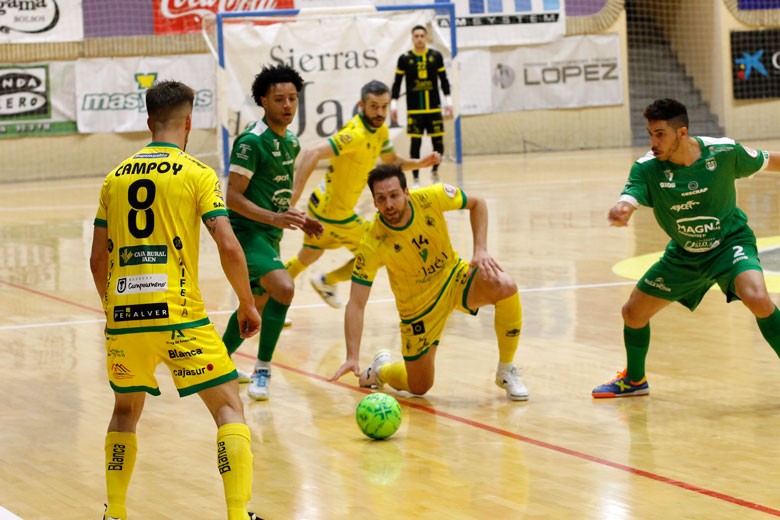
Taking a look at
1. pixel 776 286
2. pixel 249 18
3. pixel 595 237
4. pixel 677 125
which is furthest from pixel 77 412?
pixel 249 18

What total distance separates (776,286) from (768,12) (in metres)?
18.9

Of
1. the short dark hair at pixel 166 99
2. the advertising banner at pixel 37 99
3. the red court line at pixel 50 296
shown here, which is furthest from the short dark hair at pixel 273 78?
the advertising banner at pixel 37 99

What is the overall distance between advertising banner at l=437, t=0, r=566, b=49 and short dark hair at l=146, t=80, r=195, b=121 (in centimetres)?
2146

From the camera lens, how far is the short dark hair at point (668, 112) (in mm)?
6320

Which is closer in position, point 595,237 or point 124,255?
point 124,255

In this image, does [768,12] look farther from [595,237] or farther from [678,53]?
[595,237]

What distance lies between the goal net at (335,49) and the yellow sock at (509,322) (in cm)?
1545

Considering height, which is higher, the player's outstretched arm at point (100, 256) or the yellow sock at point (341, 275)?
the player's outstretched arm at point (100, 256)

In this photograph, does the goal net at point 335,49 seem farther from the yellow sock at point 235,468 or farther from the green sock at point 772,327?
the yellow sock at point 235,468

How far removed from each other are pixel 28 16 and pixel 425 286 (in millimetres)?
18958

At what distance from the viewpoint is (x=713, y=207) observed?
21.4 ft

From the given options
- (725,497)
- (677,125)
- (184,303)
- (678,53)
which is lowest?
(725,497)

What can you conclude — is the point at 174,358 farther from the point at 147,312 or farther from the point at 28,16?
the point at 28,16

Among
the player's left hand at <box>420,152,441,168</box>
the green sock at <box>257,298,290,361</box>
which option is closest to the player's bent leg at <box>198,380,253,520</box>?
the green sock at <box>257,298,290,361</box>
